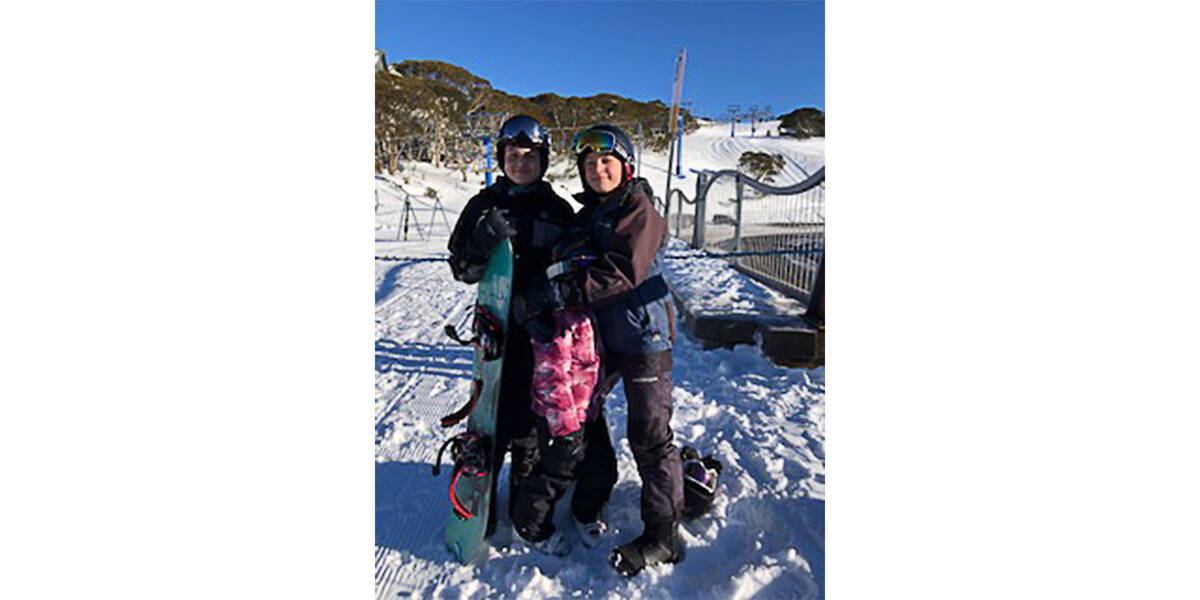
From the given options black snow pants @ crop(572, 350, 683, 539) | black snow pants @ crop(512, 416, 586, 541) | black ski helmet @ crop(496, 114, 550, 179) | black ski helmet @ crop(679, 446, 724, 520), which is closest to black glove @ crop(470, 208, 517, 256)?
black ski helmet @ crop(496, 114, 550, 179)

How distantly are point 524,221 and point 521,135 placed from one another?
332 millimetres

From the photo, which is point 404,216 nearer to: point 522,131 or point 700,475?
Result: point 522,131

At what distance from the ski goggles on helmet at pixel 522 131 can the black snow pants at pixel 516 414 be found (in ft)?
2.49

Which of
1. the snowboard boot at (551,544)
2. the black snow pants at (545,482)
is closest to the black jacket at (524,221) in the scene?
the black snow pants at (545,482)

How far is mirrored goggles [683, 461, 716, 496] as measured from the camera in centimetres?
243

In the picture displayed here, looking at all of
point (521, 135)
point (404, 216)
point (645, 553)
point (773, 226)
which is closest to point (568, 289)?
point (521, 135)

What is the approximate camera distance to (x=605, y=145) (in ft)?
6.43

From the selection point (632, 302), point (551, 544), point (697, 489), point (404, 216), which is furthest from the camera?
point (404, 216)

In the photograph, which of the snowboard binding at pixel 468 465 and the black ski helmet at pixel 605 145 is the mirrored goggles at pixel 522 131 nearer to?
the black ski helmet at pixel 605 145

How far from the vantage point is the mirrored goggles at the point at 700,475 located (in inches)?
95.5

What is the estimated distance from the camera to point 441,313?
6.98 metres

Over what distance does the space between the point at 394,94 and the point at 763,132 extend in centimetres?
3588

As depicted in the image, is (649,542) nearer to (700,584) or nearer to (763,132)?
(700,584)
